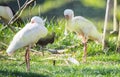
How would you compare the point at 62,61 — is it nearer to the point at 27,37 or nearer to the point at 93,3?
the point at 27,37

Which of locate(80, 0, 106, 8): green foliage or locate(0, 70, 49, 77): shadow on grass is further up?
locate(80, 0, 106, 8): green foliage

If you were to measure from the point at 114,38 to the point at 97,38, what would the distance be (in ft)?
4.28

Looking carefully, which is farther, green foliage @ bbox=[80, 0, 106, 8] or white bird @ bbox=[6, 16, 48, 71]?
white bird @ bbox=[6, 16, 48, 71]

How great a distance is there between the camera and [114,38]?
9.94 metres

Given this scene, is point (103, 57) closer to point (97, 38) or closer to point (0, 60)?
point (97, 38)

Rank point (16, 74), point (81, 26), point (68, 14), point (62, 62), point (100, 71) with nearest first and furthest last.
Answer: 1. point (16, 74)
2. point (100, 71)
3. point (62, 62)
4. point (81, 26)
5. point (68, 14)

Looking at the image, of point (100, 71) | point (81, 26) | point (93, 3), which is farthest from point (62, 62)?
point (93, 3)

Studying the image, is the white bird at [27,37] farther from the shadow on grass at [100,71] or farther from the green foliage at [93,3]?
the green foliage at [93,3]

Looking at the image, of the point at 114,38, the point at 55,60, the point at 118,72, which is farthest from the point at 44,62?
the point at 114,38

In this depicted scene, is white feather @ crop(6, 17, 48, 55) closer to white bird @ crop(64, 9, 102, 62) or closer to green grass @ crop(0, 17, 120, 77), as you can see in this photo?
green grass @ crop(0, 17, 120, 77)

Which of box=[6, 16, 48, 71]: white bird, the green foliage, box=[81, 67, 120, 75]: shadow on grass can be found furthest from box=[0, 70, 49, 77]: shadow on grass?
the green foliage

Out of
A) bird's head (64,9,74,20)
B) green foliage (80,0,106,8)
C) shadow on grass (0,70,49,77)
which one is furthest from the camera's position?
bird's head (64,9,74,20)

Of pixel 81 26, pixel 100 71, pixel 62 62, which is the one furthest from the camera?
pixel 81 26

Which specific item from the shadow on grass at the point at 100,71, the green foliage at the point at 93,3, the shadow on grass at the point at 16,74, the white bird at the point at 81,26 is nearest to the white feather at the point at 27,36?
the shadow on grass at the point at 16,74
